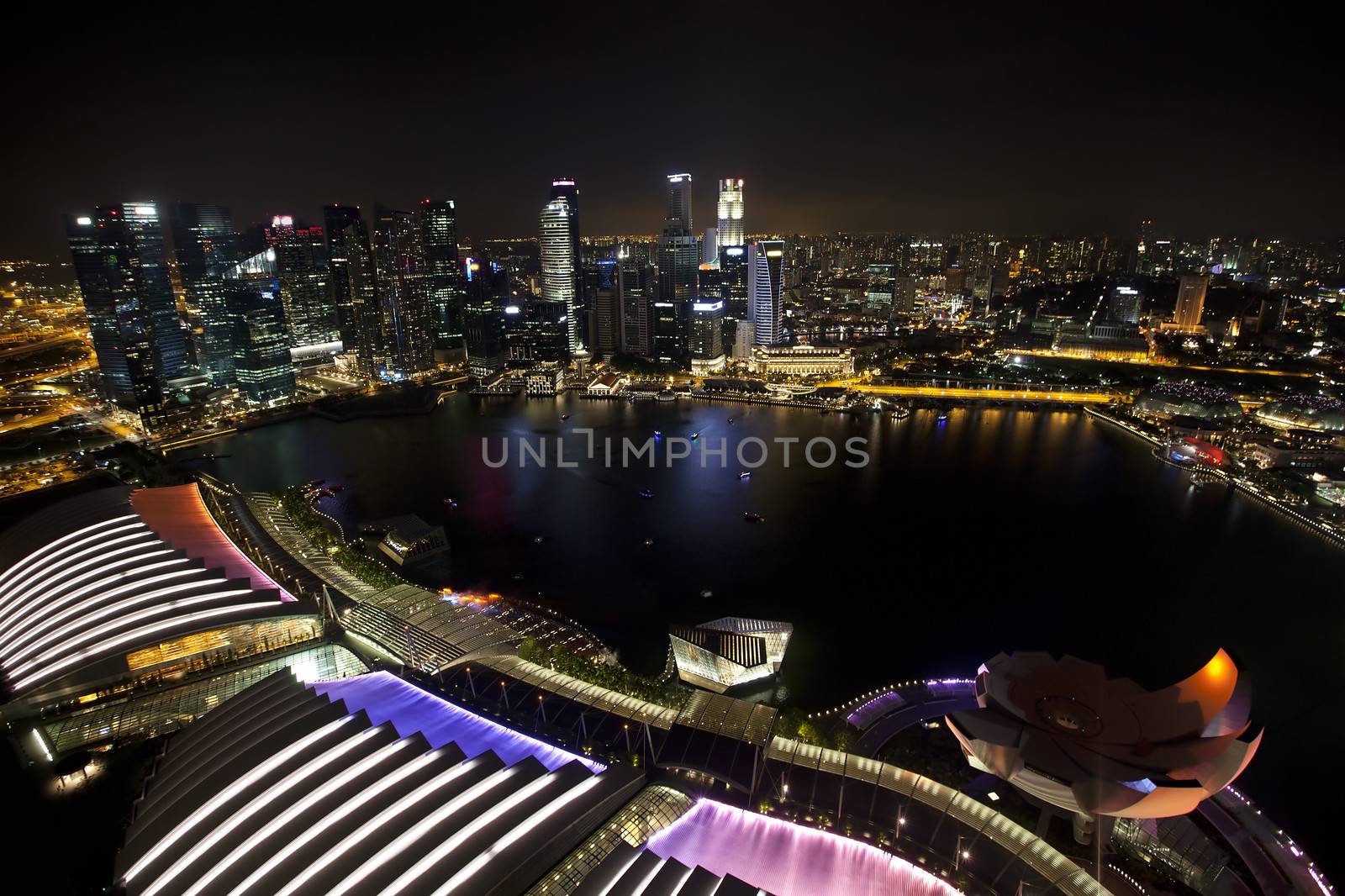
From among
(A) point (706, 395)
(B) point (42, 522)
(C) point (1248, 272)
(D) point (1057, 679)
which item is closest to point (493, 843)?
(D) point (1057, 679)

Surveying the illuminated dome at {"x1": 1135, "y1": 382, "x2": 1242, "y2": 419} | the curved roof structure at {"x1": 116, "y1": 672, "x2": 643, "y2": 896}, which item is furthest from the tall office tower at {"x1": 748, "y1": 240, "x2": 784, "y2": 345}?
the curved roof structure at {"x1": 116, "y1": 672, "x2": 643, "y2": 896}

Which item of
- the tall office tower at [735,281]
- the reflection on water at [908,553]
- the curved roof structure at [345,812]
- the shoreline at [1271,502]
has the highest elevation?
the tall office tower at [735,281]

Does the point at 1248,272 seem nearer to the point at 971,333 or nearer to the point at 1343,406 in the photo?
the point at 971,333

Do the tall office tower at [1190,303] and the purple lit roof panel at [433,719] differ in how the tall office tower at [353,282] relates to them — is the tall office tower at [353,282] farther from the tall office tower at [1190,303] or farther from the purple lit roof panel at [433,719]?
the tall office tower at [1190,303]

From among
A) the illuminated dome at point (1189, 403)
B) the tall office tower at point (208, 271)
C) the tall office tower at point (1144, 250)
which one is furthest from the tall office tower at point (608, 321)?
the tall office tower at point (1144, 250)

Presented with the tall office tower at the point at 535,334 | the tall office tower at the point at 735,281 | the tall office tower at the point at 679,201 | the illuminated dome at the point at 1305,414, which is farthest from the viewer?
the tall office tower at the point at 679,201

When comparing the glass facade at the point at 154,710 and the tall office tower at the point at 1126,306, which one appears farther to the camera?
the tall office tower at the point at 1126,306
